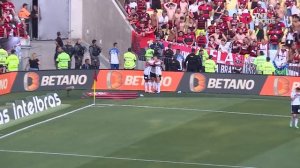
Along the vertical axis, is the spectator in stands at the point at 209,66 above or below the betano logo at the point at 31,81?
above

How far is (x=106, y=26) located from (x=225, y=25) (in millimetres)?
7202

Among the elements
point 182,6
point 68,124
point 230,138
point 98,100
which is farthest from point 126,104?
point 182,6

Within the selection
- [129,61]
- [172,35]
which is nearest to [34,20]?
[172,35]

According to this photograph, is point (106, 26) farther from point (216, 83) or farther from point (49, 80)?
point (216, 83)

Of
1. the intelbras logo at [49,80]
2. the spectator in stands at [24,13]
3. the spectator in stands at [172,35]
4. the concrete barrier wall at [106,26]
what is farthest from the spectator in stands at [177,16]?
the intelbras logo at [49,80]

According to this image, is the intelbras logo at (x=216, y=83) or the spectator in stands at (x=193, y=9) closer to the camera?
the intelbras logo at (x=216, y=83)

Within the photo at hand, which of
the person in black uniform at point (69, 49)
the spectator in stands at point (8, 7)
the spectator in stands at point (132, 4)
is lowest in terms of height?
the person in black uniform at point (69, 49)

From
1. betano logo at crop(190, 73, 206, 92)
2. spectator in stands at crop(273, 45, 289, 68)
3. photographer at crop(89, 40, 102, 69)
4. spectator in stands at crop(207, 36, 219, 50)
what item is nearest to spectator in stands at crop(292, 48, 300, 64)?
spectator in stands at crop(273, 45, 289, 68)

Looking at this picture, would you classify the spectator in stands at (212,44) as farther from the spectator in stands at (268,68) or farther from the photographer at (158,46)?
the spectator in stands at (268,68)

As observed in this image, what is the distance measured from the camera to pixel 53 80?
1607 inches

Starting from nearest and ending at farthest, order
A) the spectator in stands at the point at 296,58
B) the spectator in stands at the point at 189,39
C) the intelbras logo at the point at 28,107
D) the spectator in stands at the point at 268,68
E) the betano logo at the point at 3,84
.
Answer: the intelbras logo at the point at 28,107
the betano logo at the point at 3,84
the spectator in stands at the point at 268,68
the spectator in stands at the point at 296,58
the spectator in stands at the point at 189,39

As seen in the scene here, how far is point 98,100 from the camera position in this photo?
129ft

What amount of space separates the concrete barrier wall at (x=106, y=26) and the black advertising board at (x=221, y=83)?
9.54 meters

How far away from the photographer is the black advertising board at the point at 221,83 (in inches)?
1585
